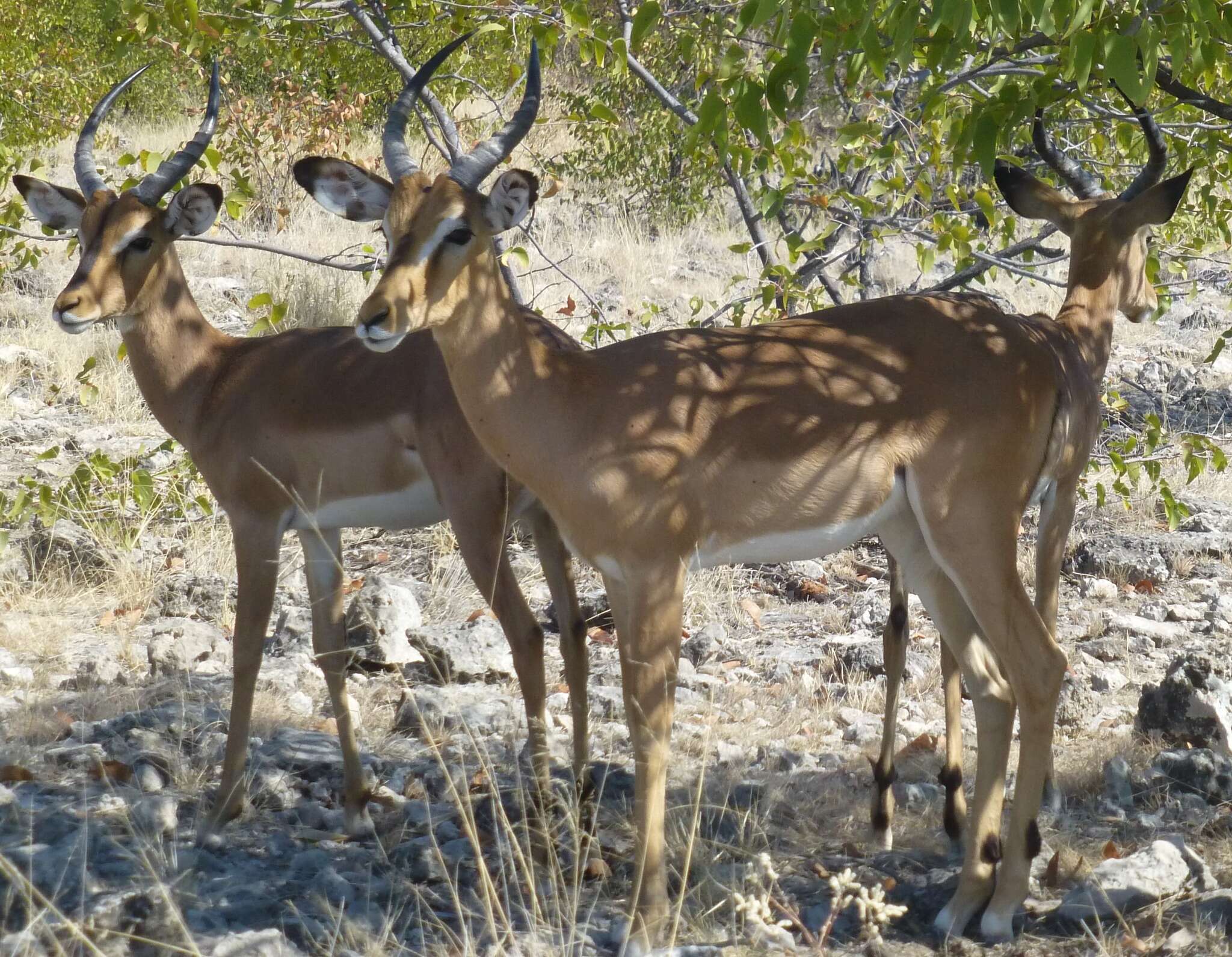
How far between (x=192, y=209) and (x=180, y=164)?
0.65 ft

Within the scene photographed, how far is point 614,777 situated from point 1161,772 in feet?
6.56

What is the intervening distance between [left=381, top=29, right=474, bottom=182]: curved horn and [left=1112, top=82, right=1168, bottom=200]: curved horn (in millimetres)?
2268

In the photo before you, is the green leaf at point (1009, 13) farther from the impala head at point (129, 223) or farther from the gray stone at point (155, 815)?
the gray stone at point (155, 815)

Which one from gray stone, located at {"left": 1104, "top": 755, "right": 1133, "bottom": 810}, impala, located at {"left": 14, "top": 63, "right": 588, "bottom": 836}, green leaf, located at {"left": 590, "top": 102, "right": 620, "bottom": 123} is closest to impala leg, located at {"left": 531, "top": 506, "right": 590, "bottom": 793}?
impala, located at {"left": 14, "top": 63, "right": 588, "bottom": 836}

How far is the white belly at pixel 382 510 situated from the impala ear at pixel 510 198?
1344mm

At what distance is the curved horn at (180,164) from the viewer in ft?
18.2

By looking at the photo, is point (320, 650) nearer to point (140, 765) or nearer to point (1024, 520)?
point (140, 765)

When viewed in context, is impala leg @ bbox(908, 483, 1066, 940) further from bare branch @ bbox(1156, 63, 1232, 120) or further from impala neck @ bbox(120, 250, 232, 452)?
impala neck @ bbox(120, 250, 232, 452)

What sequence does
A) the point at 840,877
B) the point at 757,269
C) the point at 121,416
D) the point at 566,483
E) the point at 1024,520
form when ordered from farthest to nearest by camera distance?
the point at 757,269
the point at 121,416
the point at 1024,520
the point at 566,483
the point at 840,877

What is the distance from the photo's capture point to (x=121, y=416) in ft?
33.1

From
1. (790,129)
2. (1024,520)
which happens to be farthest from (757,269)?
(790,129)

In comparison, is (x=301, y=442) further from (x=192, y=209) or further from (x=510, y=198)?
(x=510, y=198)

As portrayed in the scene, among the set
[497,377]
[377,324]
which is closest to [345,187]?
[497,377]

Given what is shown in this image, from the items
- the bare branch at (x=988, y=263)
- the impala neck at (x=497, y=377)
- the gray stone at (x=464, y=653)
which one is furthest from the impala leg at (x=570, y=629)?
the bare branch at (x=988, y=263)
